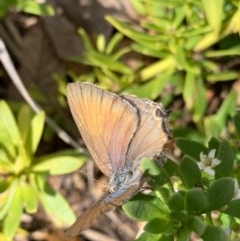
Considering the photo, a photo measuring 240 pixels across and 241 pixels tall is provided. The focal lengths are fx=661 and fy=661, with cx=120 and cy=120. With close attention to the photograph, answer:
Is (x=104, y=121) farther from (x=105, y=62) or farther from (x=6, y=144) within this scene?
(x=105, y=62)

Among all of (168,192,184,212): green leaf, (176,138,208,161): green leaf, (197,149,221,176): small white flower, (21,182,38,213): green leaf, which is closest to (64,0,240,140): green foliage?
(176,138,208,161): green leaf

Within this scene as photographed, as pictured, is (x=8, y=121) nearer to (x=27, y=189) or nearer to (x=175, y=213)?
(x=27, y=189)

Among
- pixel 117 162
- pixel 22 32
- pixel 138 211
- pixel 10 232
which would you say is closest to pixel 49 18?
pixel 22 32

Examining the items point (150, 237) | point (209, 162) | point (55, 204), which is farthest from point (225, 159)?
point (55, 204)

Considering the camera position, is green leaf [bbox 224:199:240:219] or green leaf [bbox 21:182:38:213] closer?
green leaf [bbox 224:199:240:219]

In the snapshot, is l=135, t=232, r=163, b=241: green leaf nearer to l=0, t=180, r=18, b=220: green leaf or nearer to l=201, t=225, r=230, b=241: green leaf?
l=201, t=225, r=230, b=241: green leaf

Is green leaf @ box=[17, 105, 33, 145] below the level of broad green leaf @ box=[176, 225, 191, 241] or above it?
above
